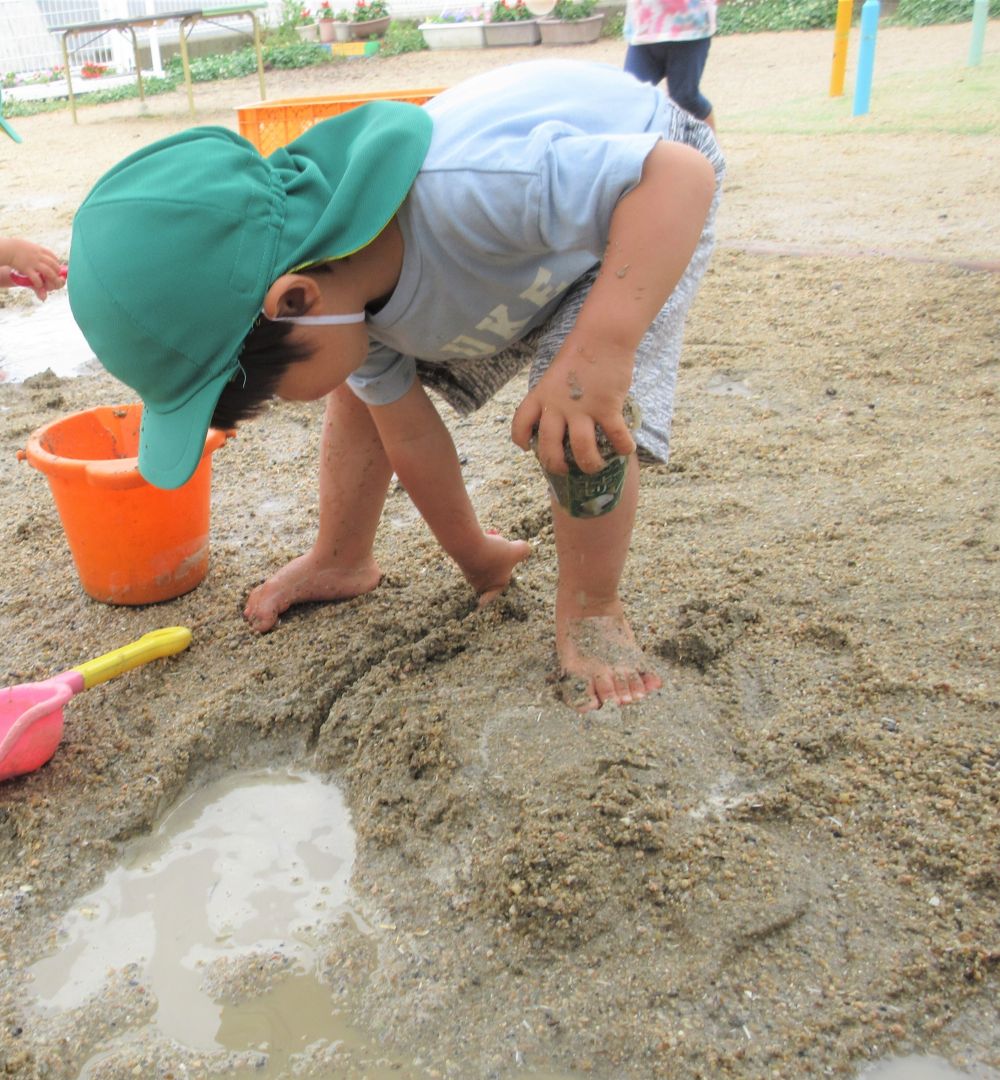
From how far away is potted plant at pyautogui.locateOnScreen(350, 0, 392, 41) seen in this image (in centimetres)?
1326

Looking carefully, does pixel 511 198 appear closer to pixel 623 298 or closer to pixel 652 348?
pixel 623 298

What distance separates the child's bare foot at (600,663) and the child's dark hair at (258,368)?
610 mm

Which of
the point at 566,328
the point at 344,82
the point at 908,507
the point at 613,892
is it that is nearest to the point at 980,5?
the point at 344,82

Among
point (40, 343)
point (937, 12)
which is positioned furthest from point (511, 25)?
point (40, 343)

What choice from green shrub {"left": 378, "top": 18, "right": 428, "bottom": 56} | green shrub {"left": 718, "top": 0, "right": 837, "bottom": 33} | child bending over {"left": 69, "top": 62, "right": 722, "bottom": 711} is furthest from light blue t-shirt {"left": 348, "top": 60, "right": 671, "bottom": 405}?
green shrub {"left": 378, "top": 18, "right": 428, "bottom": 56}

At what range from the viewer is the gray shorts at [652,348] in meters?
1.58

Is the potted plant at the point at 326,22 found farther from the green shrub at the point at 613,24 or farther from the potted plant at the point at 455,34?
the green shrub at the point at 613,24

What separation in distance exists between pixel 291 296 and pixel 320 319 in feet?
0.20

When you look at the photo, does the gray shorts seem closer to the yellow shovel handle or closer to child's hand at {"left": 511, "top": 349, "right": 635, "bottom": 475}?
child's hand at {"left": 511, "top": 349, "right": 635, "bottom": 475}

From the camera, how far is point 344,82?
10695mm

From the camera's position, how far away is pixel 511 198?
1.38 m

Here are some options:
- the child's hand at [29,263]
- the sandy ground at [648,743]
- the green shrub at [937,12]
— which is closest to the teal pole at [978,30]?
the green shrub at [937,12]

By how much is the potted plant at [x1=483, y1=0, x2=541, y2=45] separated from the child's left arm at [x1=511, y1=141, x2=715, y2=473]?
11620mm

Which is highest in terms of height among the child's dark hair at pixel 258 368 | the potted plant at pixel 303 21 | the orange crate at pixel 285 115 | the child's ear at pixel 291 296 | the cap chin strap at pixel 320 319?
the child's ear at pixel 291 296
